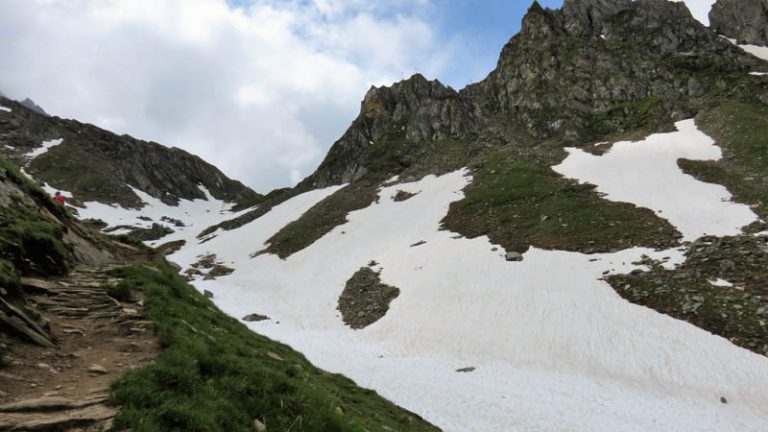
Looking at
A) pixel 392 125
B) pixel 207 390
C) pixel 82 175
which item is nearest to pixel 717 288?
pixel 207 390

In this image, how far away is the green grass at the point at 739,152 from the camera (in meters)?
36.5

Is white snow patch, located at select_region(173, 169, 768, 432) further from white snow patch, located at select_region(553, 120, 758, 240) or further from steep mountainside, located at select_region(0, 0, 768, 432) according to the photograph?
white snow patch, located at select_region(553, 120, 758, 240)

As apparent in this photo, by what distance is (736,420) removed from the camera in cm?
1532

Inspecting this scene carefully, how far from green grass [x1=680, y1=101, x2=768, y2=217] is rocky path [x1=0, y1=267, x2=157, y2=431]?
40.6 meters

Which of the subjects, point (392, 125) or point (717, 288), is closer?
point (717, 288)

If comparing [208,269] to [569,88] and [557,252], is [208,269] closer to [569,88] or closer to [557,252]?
[557,252]

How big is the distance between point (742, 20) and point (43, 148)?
18796cm

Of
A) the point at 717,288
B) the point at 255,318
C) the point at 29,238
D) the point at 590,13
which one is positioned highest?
the point at 590,13

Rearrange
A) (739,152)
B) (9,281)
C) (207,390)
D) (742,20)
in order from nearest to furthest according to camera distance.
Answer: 1. (207,390)
2. (9,281)
3. (739,152)
4. (742,20)

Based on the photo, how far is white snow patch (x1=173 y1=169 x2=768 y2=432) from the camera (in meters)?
16.8

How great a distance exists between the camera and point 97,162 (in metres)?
116

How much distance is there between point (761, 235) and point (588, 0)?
9111 cm

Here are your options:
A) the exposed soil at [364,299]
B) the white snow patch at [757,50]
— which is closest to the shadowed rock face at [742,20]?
the white snow patch at [757,50]

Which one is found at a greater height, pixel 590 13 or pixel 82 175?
pixel 590 13
